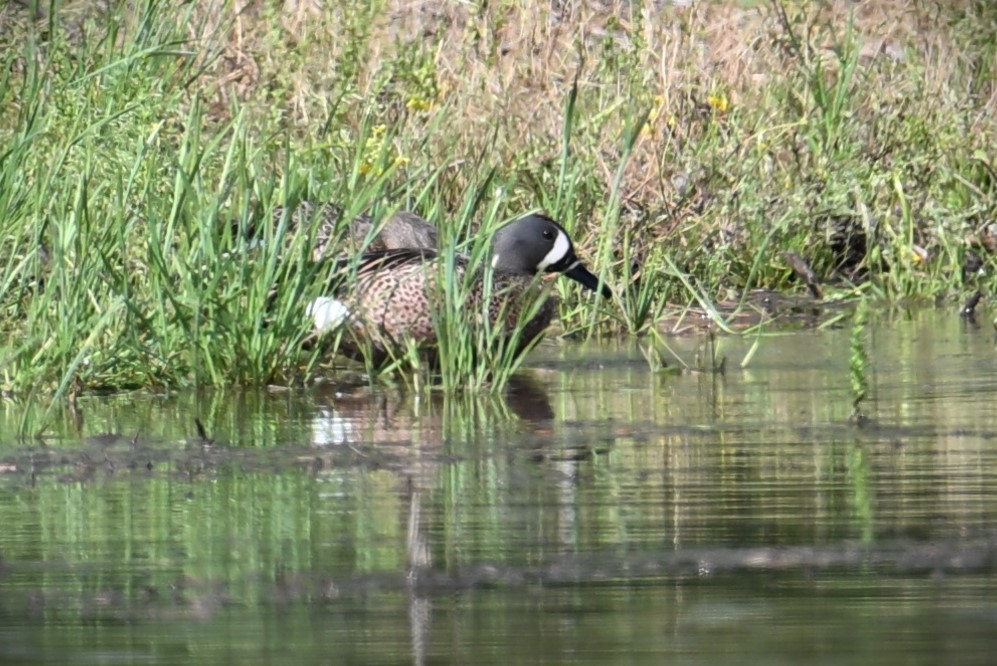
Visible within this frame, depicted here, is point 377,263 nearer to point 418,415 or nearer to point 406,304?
point 406,304

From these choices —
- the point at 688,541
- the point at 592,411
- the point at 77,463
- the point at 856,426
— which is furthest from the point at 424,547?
the point at 592,411

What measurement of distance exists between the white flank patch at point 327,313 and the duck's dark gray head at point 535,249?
4.73ft

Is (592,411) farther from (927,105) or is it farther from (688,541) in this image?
(927,105)

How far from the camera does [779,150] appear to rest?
37.7 ft

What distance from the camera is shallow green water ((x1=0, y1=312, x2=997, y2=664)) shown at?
357cm

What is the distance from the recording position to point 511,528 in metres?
4.62

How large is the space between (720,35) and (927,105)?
1.22 m

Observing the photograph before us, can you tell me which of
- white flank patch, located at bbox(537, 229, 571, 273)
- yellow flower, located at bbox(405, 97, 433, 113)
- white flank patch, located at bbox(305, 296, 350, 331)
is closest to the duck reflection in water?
white flank patch, located at bbox(305, 296, 350, 331)

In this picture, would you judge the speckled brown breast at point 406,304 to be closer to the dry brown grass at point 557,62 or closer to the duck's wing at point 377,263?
the duck's wing at point 377,263

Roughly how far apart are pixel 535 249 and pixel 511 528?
196 inches

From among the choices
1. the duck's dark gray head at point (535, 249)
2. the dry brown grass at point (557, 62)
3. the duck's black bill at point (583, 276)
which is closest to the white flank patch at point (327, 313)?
the duck's dark gray head at point (535, 249)

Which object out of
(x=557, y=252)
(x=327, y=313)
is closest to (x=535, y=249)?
(x=557, y=252)

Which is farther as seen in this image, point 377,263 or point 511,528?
point 377,263

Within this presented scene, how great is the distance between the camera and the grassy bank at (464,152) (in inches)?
303
